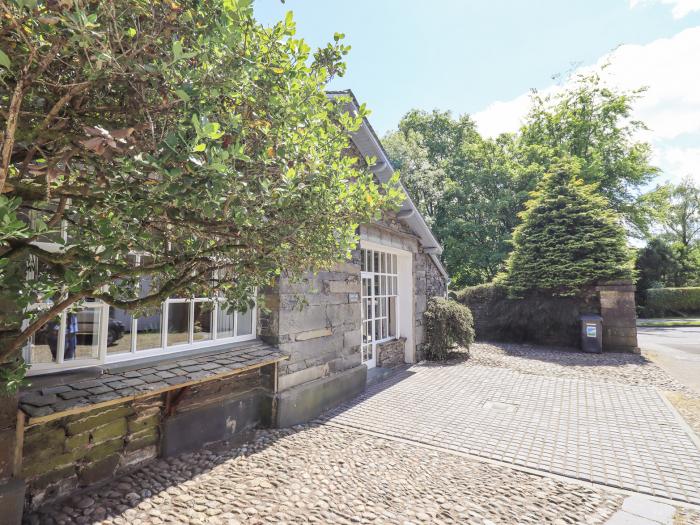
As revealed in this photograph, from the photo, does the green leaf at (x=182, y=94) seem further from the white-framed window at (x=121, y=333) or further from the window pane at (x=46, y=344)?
the window pane at (x=46, y=344)

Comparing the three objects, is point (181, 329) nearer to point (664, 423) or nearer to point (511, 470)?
point (511, 470)

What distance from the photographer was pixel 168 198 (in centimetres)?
182

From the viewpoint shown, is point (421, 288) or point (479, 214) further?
point (479, 214)

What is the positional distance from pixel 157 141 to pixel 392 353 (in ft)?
25.7

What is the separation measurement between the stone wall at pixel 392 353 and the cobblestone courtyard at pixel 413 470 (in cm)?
182

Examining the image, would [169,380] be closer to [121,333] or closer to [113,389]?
[113,389]

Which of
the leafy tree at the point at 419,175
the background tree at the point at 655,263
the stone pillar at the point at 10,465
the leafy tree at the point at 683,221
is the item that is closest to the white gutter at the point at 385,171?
the stone pillar at the point at 10,465

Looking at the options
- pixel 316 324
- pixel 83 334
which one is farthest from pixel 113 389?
pixel 316 324

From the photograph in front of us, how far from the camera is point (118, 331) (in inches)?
139

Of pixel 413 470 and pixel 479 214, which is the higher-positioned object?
pixel 479 214

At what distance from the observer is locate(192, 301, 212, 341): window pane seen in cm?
431

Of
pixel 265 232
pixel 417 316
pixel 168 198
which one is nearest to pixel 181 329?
pixel 265 232

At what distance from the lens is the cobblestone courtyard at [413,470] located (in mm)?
3010

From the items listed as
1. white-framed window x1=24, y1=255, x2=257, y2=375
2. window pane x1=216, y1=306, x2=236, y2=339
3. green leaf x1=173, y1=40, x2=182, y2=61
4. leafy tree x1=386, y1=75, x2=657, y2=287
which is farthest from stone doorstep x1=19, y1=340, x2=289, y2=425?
leafy tree x1=386, y1=75, x2=657, y2=287
